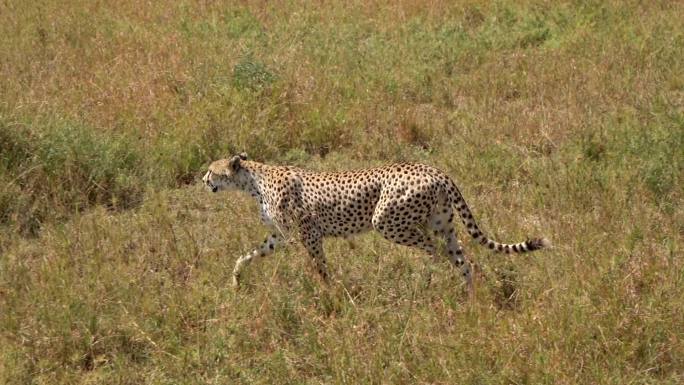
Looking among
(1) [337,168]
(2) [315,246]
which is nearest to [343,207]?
(2) [315,246]

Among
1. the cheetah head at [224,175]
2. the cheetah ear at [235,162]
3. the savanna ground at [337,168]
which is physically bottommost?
the savanna ground at [337,168]

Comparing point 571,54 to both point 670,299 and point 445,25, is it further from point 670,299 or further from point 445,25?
point 670,299

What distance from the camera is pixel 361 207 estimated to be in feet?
19.5

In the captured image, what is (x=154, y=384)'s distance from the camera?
15.7 ft

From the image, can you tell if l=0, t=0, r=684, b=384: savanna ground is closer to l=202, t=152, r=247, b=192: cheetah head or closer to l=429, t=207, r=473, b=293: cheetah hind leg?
l=429, t=207, r=473, b=293: cheetah hind leg

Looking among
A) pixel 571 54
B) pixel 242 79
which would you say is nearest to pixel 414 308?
pixel 242 79

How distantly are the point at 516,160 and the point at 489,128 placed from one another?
2.75 feet

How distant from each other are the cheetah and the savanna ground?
0.55 ft

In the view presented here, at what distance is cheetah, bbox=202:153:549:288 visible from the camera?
5.67 metres

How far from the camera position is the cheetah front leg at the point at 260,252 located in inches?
233

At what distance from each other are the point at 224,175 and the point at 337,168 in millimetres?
1732

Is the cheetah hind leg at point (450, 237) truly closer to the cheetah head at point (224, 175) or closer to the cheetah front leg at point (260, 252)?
the cheetah front leg at point (260, 252)

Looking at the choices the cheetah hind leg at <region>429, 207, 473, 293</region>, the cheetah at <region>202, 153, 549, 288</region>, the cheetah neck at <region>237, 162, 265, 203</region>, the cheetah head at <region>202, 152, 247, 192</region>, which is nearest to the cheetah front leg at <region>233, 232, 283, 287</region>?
the cheetah at <region>202, 153, 549, 288</region>

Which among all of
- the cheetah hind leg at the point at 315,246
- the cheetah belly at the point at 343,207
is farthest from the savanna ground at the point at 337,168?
the cheetah belly at the point at 343,207
